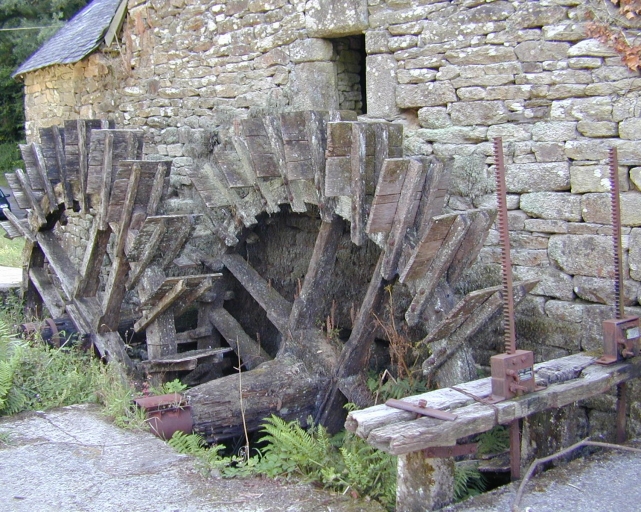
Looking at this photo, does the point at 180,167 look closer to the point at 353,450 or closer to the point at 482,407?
the point at 353,450

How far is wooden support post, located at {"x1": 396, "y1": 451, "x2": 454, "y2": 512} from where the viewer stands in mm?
3020

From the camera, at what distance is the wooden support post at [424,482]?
3020mm

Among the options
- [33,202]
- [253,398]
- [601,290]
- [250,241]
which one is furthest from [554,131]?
[33,202]

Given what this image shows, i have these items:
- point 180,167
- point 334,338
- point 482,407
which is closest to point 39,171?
point 180,167

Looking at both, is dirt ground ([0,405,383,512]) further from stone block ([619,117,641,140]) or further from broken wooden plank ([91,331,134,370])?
stone block ([619,117,641,140])

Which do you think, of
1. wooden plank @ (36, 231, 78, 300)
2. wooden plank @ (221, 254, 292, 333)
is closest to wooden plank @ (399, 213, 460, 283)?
wooden plank @ (221, 254, 292, 333)

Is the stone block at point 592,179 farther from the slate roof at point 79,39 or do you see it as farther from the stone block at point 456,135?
the slate roof at point 79,39

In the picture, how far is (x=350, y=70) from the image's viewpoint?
588cm

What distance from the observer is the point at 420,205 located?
4.16 meters

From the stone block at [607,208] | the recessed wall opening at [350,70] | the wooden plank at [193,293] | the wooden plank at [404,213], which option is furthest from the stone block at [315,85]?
the stone block at [607,208]

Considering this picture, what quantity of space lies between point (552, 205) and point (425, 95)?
4.02ft

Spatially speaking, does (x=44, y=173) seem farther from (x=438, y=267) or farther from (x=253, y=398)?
(x=438, y=267)

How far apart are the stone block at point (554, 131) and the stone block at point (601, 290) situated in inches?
33.8

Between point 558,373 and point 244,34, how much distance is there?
4094 mm
